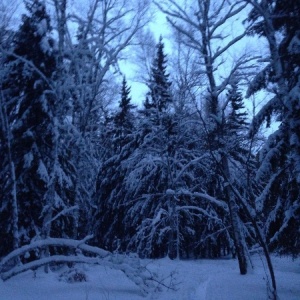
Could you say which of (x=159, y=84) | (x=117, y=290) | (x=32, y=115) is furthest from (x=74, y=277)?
(x=159, y=84)

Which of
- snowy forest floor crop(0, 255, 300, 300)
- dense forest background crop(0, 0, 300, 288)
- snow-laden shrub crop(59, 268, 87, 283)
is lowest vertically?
snowy forest floor crop(0, 255, 300, 300)

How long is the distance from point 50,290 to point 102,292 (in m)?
1.06

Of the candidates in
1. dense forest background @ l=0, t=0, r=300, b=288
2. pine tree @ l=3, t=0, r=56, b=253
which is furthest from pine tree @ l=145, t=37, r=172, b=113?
pine tree @ l=3, t=0, r=56, b=253

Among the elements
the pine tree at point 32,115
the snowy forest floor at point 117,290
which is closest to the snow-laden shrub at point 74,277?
the snowy forest floor at point 117,290

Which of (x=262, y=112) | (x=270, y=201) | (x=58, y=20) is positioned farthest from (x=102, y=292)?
(x=58, y=20)

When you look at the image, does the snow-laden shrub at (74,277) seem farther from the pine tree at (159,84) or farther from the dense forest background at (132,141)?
the pine tree at (159,84)

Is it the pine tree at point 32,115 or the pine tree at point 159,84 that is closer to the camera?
the pine tree at point 32,115

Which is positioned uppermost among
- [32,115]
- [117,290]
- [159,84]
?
[159,84]

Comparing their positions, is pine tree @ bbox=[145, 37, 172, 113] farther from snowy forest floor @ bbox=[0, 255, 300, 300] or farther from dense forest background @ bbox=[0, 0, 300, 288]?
snowy forest floor @ bbox=[0, 255, 300, 300]

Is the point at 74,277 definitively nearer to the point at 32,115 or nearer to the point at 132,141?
the point at 32,115

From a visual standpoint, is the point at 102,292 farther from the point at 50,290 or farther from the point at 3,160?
the point at 3,160

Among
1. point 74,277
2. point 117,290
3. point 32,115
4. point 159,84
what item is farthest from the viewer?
point 159,84

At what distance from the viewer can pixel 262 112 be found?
8.30 metres

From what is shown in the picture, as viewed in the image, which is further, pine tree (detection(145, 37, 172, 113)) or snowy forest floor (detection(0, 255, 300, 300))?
pine tree (detection(145, 37, 172, 113))
